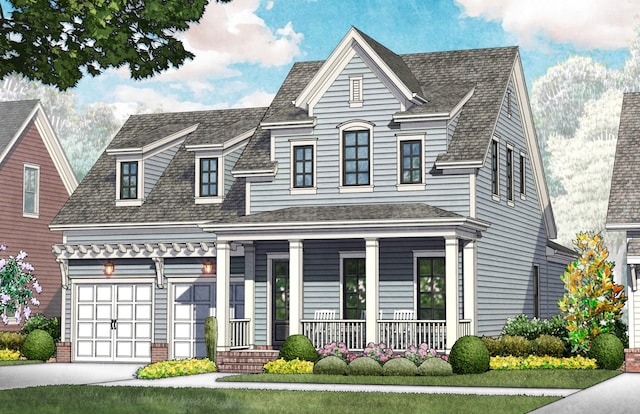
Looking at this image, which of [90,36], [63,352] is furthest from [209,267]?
[90,36]

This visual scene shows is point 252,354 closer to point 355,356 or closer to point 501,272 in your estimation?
point 355,356

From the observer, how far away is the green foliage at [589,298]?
101ft

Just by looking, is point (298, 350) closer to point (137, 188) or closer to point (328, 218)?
point (328, 218)

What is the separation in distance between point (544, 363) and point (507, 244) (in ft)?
20.3

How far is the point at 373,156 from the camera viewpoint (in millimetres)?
32594

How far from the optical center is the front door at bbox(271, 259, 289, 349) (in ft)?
111

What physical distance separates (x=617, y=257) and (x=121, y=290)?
51069 millimetres

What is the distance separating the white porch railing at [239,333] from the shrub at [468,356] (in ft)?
22.8

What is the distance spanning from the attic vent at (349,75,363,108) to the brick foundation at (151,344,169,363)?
9.95 metres

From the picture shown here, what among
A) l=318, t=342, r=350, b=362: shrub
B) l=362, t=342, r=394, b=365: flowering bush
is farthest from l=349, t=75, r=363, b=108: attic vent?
l=362, t=342, r=394, b=365: flowering bush

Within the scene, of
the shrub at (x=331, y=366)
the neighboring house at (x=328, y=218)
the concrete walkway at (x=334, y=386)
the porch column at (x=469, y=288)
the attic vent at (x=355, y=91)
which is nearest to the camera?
the concrete walkway at (x=334, y=386)

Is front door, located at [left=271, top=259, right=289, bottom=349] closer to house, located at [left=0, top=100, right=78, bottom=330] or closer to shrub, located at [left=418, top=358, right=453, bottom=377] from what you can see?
shrub, located at [left=418, top=358, right=453, bottom=377]

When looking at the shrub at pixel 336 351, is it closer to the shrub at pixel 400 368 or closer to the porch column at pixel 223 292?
the shrub at pixel 400 368

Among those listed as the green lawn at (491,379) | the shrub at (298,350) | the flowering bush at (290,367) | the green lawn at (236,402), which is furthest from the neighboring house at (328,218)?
the green lawn at (236,402)
